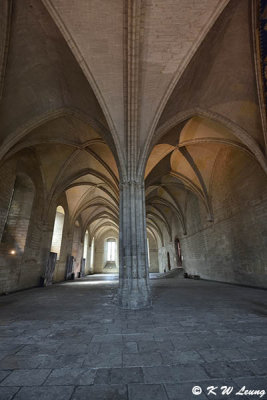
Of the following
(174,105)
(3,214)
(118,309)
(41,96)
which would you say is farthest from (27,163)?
(118,309)

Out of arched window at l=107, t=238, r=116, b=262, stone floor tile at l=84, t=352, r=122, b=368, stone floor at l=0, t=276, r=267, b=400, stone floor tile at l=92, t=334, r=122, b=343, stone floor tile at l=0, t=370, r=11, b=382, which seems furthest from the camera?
arched window at l=107, t=238, r=116, b=262

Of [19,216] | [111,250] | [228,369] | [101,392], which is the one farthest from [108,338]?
[111,250]

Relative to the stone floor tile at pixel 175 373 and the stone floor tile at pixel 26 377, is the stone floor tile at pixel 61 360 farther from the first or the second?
the stone floor tile at pixel 175 373

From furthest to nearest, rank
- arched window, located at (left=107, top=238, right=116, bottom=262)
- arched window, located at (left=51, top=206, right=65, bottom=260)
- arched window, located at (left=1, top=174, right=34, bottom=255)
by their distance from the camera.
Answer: arched window, located at (left=107, top=238, right=116, bottom=262) < arched window, located at (left=51, top=206, right=65, bottom=260) < arched window, located at (left=1, top=174, right=34, bottom=255)

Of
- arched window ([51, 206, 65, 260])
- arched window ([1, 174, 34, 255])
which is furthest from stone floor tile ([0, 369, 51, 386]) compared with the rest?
arched window ([51, 206, 65, 260])

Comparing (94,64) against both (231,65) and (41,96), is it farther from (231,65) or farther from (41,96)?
(231,65)

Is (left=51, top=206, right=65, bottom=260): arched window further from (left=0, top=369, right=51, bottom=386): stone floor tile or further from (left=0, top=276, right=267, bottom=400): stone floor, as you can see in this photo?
(left=0, top=369, right=51, bottom=386): stone floor tile

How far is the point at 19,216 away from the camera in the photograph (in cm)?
1013

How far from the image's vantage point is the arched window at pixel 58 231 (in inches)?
573

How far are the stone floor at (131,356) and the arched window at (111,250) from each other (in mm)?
29200

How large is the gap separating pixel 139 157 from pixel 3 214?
6707 millimetres

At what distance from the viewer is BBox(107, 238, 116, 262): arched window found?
32.3 metres

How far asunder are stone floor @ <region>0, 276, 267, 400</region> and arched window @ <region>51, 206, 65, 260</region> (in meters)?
10.9

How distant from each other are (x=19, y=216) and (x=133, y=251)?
7723 mm
